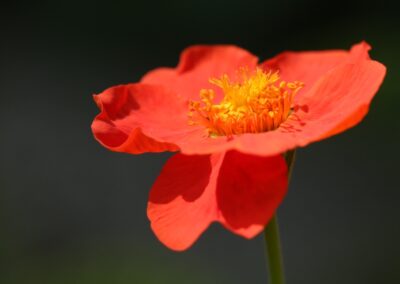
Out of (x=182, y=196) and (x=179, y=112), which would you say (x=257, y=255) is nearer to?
(x=179, y=112)

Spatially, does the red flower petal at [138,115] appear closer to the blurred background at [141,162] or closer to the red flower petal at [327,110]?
the red flower petal at [327,110]

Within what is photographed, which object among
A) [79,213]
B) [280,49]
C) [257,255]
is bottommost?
[257,255]

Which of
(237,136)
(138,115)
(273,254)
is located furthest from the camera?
(138,115)

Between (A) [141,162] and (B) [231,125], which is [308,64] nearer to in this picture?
(B) [231,125]

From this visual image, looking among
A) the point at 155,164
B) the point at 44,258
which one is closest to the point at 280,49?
the point at 155,164

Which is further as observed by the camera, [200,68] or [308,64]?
[200,68]

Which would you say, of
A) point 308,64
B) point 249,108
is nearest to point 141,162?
point 308,64

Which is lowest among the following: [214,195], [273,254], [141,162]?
[141,162]

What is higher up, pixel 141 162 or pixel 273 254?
pixel 273 254
